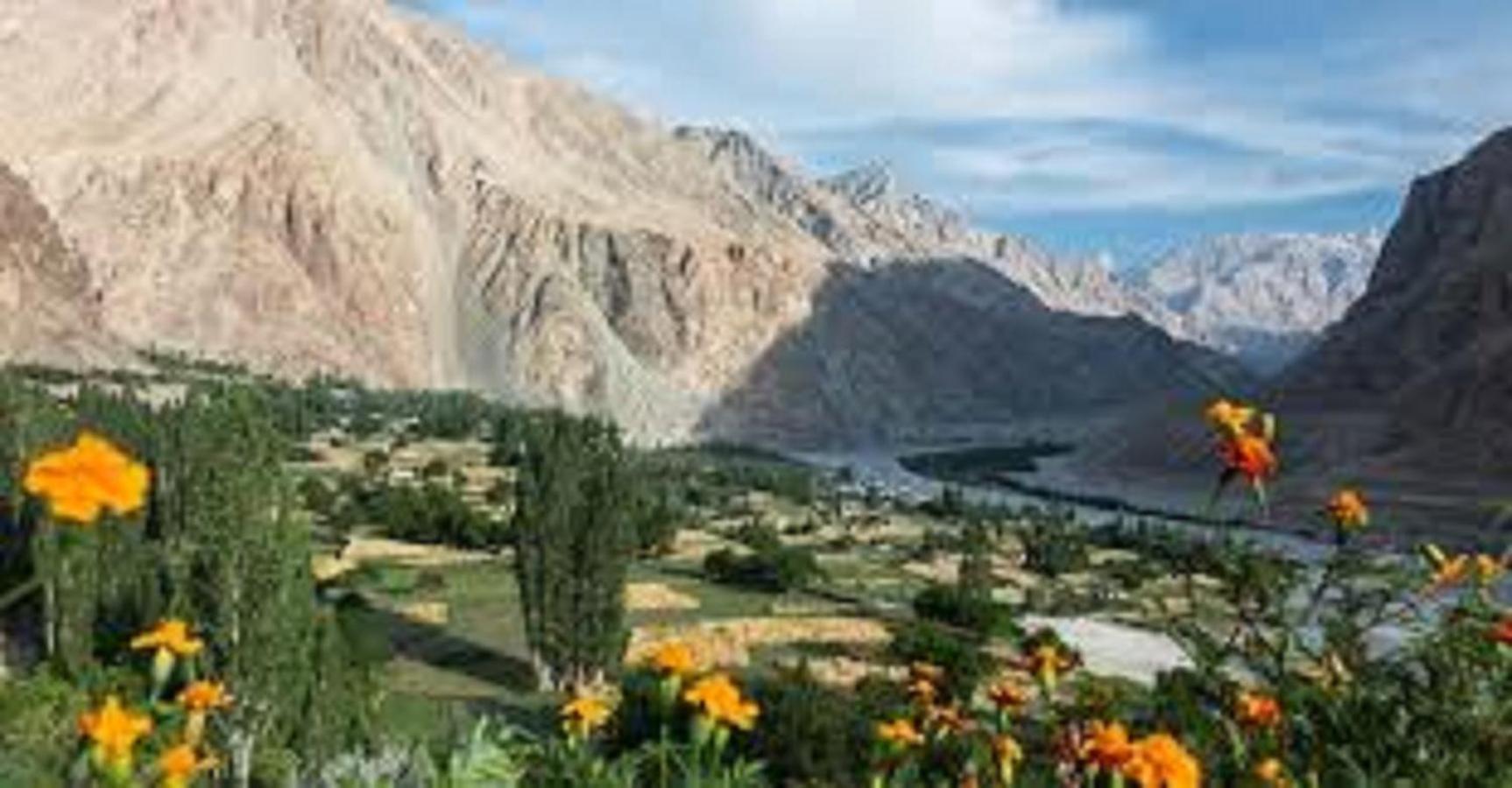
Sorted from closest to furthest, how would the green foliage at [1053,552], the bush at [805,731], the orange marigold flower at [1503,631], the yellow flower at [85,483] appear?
the yellow flower at [85,483] → the orange marigold flower at [1503,631] → the bush at [805,731] → the green foliage at [1053,552]

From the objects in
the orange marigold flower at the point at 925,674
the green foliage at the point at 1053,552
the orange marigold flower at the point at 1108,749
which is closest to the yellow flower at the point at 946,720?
the orange marigold flower at the point at 925,674

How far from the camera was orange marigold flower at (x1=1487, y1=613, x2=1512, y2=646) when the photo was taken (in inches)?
295

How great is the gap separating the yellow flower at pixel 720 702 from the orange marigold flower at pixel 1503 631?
8.69 feet

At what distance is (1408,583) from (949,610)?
76786mm

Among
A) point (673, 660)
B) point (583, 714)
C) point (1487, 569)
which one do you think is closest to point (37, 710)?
point (583, 714)

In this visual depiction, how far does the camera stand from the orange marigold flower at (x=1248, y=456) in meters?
7.05

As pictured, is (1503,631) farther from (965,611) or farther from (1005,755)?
(965,611)

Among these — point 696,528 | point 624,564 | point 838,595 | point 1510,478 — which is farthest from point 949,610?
point 1510,478

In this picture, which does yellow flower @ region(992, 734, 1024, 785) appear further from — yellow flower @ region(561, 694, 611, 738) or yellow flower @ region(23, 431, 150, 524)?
yellow flower @ region(23, 431, 150, 524)

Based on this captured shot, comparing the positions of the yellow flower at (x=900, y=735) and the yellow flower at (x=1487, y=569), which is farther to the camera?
the yellow flower at (x=900, y=735)

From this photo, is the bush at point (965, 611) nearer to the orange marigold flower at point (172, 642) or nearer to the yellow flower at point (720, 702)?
the yellow flower at point (720, 702)

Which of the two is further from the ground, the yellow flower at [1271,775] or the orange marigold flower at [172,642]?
the orange marigold flower at [172,642]

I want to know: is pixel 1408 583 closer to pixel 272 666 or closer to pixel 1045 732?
pixel 1045 732

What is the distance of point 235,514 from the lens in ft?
181
